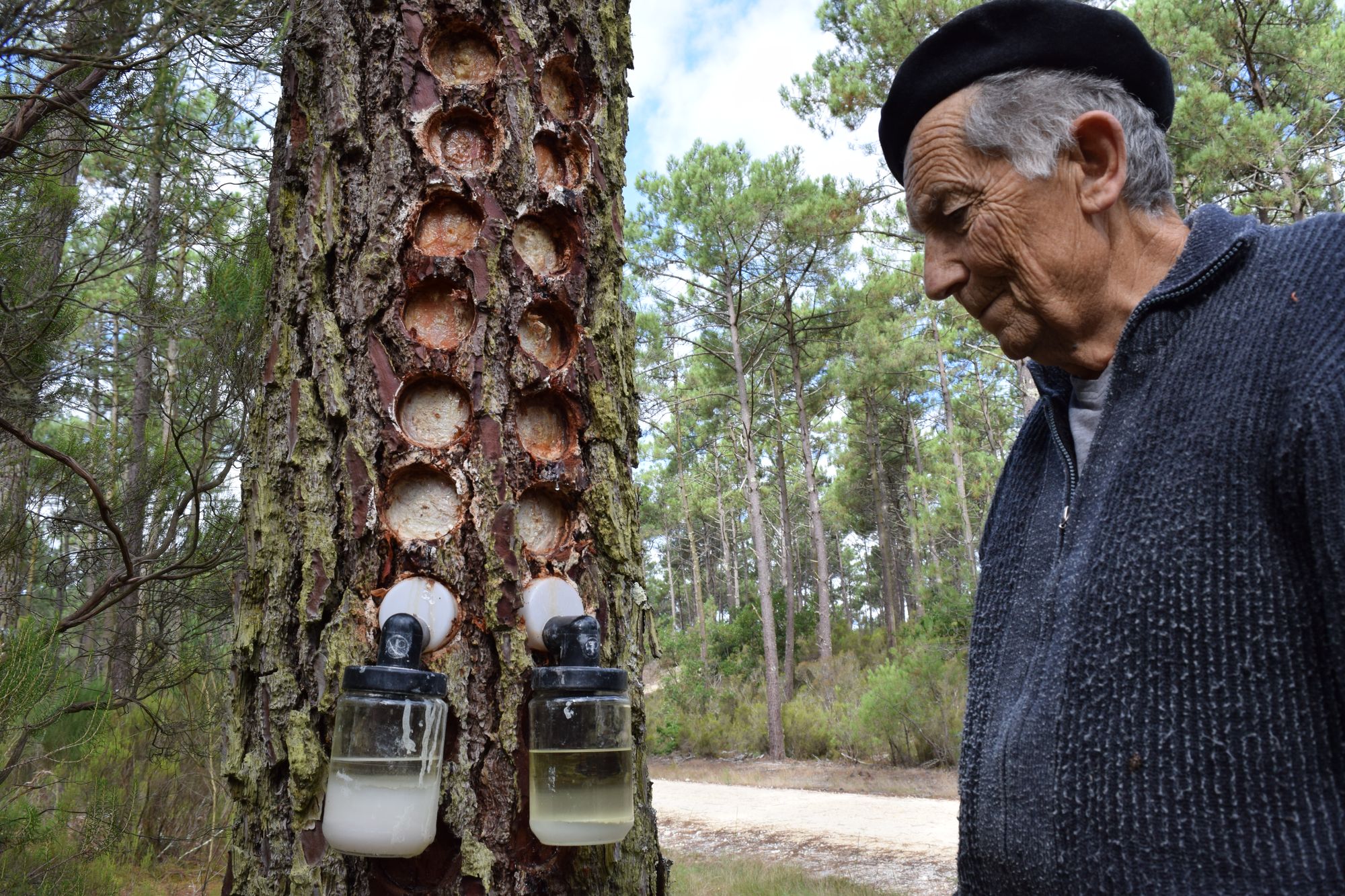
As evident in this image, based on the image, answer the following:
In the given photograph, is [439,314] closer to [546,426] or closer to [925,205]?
[546,426]

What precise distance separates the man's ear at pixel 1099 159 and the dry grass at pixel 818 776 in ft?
32.6

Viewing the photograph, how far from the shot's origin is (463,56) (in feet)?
4.46

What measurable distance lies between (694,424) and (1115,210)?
25441 mm

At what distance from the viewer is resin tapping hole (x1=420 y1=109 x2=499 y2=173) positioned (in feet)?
4.27

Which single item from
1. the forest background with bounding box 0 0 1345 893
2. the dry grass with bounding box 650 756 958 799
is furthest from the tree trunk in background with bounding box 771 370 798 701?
the dry grass with bounding box 650 756 958 799

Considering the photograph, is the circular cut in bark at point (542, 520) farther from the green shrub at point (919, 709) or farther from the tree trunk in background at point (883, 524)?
the tree trunk in background at point (883, 524)

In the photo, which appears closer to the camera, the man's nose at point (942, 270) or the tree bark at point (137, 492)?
the man's nose at point (942, 270)

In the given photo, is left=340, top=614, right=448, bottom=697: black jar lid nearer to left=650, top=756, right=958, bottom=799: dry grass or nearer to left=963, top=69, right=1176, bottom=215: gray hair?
left=963, top=69, right=1176, bottom=215: gray hair

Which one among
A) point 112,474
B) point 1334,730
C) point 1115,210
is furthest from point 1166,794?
point 112,474

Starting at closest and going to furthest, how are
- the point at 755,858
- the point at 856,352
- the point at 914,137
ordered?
the point at 914,137, the point at 755,858, the point at 856,352

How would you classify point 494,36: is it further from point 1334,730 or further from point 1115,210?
point 1334,730

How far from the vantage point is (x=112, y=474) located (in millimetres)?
5395

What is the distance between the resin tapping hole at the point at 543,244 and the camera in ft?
4.35

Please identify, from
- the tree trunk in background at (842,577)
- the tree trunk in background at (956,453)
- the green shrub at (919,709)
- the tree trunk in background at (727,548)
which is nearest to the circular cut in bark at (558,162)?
the green shrub at (919,709)
